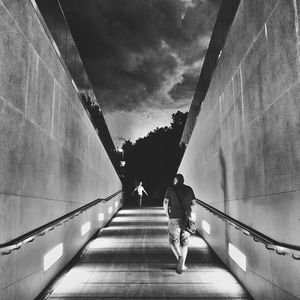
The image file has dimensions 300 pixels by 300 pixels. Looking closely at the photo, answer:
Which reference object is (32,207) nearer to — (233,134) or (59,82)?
(59,82)

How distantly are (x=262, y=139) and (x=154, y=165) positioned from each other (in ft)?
126

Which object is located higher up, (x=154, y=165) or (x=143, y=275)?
(x=154, y=165)

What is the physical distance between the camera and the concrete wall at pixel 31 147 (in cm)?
369

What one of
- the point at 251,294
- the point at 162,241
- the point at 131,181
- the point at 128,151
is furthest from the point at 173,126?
the point at 251,294

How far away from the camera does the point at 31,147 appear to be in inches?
177

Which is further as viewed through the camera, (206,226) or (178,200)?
(206,226)

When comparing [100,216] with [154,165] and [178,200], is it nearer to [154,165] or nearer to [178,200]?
[178,200]

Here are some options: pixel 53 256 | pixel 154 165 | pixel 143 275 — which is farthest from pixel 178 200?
pixel 154 165

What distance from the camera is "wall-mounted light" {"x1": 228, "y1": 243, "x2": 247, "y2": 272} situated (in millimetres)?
5102

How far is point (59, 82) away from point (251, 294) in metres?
4.36

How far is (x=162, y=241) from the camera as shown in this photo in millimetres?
8578

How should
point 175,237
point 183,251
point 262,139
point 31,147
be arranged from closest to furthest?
point 262,139 → point 31,147 → point 183,251 → point 175,237

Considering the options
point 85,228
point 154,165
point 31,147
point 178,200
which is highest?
point 154,165

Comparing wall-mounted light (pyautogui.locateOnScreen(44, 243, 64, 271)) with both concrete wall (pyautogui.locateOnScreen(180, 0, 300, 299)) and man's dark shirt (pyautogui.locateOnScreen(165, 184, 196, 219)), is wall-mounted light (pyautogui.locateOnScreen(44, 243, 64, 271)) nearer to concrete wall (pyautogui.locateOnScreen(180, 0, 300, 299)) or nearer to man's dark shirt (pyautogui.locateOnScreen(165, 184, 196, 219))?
man's dark shirt (pyautogui.locateOnScreen(165, 184, 196, 219))
